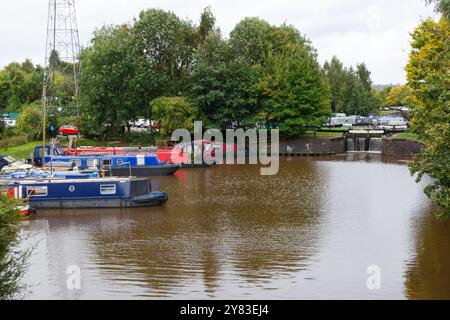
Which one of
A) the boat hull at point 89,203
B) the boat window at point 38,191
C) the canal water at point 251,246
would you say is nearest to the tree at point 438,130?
the canal water at point 251,246

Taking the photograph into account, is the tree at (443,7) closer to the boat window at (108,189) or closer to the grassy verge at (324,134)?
the boat window at (108,189)

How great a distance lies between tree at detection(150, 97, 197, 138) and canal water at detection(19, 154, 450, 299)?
22241 millimetres

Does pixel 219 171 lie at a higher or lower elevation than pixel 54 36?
lower

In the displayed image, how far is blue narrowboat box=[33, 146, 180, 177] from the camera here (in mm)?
46625

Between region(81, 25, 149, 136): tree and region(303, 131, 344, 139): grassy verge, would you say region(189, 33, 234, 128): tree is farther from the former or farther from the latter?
region(303, 131, 344, 139): grassy verge

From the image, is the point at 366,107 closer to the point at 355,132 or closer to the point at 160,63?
the point at 355,132

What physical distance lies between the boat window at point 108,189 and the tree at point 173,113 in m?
29.0

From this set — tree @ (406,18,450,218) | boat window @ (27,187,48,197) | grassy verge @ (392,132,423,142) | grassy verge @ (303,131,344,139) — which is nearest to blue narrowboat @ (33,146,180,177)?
boat window @ (27,187,48,197)

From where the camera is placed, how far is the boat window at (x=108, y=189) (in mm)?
34594

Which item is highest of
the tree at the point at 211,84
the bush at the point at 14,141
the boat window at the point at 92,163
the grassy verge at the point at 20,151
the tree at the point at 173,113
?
the tree at the point at 211,84

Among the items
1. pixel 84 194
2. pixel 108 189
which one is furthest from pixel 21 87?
pixel 108 189

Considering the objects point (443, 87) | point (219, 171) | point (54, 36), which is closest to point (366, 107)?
point (219, 171)
